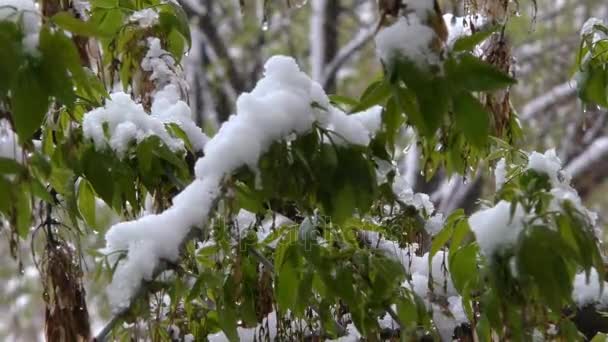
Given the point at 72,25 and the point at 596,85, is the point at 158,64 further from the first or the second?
the point at 596,85

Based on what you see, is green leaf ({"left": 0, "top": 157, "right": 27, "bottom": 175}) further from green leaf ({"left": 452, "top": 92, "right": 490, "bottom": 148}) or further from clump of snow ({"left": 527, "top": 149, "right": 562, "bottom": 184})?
clump of snow ({"left": 527, "top": 149, "right": 562, "bottom": 184})

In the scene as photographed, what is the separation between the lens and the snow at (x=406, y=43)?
83cm

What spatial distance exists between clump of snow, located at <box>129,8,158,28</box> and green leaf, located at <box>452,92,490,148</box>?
697 mm

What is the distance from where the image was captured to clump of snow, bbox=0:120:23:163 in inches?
34.4

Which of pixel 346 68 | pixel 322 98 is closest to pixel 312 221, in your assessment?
pixel 322 98

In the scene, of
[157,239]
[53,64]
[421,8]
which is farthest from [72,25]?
[421,8]

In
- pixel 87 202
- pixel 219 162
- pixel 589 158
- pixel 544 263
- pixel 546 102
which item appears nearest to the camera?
pixel 544 263

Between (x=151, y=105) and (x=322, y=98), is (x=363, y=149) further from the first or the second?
(x=151, y=105)

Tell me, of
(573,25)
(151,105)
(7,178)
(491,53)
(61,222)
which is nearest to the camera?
(7,178)

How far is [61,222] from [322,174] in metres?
0.47

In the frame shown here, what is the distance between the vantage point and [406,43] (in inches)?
32.8

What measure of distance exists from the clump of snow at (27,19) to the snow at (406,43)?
35cm

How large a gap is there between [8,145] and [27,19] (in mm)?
133

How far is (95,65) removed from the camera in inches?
58.7
